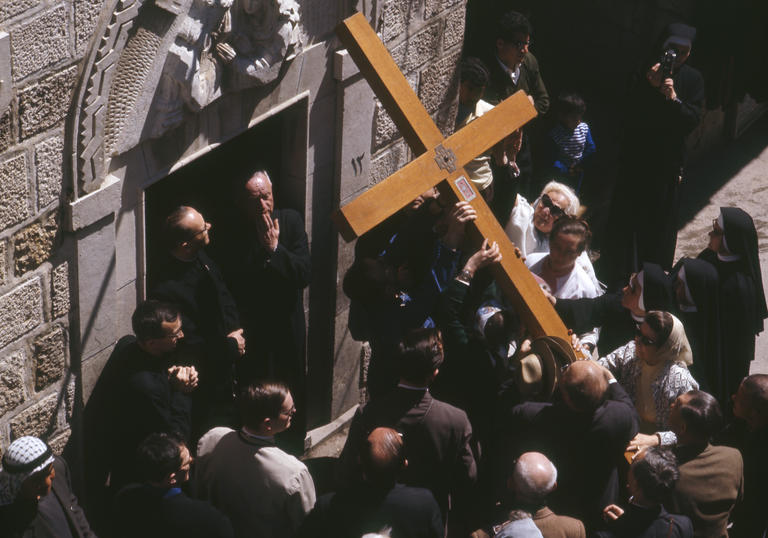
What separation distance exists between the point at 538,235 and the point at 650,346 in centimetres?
147

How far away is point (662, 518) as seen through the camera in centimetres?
501

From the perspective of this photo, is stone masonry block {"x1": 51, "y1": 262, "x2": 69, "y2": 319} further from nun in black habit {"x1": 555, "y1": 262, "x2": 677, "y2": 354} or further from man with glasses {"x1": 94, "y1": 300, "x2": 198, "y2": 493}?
nun in black habit {"x1": 555, "y1": 262, "x2": 677, "y2": 354}

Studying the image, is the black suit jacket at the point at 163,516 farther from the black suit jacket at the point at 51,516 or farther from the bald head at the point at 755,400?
the bald head at the point at 755,400

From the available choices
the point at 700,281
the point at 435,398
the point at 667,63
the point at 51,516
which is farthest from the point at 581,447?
the point at 667,63

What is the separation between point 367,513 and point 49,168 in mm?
2026

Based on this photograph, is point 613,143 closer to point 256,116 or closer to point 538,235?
point 538,235

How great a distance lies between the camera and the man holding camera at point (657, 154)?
28.5 feet

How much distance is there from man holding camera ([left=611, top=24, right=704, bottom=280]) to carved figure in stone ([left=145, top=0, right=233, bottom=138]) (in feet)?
13.2

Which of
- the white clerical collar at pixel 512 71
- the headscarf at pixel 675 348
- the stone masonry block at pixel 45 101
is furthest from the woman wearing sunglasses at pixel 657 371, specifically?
the stone masonry block at pixel 45 101

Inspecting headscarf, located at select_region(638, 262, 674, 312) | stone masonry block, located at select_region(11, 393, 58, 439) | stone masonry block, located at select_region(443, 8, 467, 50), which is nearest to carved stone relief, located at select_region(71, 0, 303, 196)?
stone masonry block, located at select_region(11, 393, 58, 439)

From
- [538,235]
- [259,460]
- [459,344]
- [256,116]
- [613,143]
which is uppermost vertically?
[256,116]

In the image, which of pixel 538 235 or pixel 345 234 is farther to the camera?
pixel 538 235

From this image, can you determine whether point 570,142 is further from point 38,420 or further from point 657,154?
point 38,420

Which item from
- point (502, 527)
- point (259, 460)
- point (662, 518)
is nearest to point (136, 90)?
point (259, 460)
